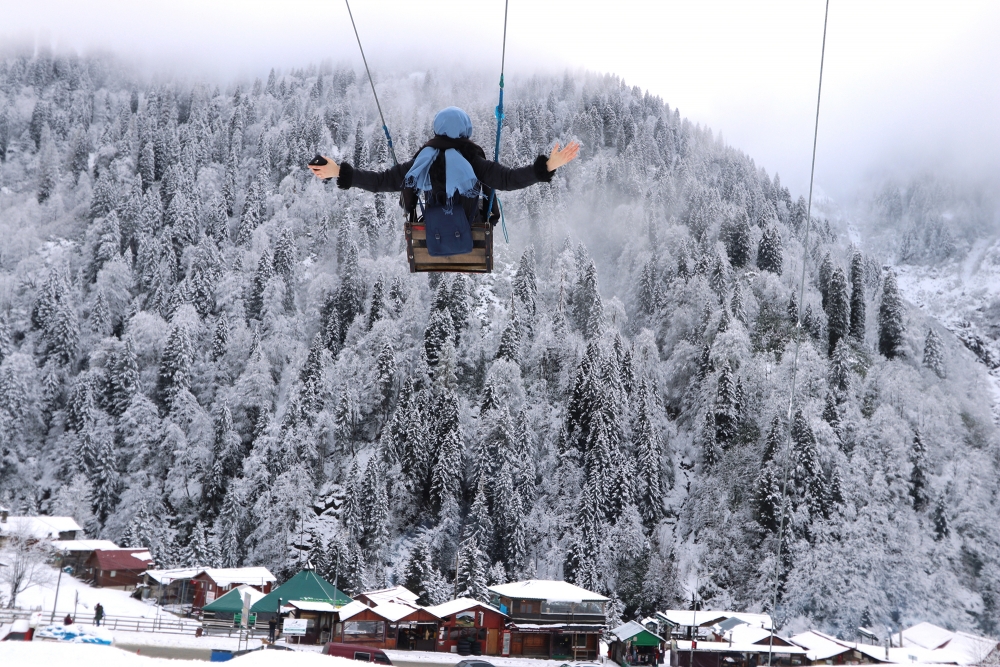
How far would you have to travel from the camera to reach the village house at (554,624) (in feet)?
130

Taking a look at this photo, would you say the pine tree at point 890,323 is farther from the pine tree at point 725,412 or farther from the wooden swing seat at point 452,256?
the wooden swing seat at point 452,256

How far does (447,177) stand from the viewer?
7395 millimetres

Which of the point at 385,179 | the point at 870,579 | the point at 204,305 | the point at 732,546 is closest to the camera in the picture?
the point at 385,179

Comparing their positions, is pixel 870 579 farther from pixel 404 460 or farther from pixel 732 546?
pixel 404 460

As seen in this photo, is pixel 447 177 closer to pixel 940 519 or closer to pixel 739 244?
pixel 940 519

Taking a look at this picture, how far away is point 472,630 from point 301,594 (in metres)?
8.95

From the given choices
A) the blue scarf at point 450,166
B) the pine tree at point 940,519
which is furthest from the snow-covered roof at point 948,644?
the blue scarf at point 450,166

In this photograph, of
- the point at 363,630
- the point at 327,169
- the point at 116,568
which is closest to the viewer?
the point at 327,169

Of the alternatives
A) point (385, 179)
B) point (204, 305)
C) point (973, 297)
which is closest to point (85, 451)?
point (204, 305)

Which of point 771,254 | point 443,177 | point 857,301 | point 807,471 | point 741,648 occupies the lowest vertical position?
point 741,648

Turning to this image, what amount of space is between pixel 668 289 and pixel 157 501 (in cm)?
5704

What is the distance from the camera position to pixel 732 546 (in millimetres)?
59875

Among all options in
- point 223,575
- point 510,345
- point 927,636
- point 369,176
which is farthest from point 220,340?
point 369,176

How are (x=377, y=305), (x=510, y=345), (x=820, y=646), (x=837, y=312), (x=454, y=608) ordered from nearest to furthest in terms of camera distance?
(x=454, y=608), (x=820, y=646), (x=510, y=345), (x=837, y=312), (x=377, y=305)
